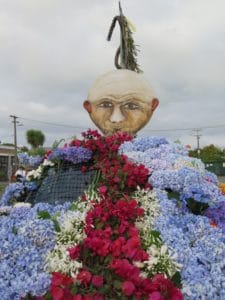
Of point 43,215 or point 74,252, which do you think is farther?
point 43,215

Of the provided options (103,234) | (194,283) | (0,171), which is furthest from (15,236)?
(0,171)

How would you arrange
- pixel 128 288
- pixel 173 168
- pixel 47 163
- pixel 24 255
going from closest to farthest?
pixel 128 288 → pixel 24 255 → pixel 173 168 → pixel 47 163

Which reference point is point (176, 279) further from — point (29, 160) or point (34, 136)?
point (34, 136)

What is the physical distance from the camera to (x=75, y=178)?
3.80 metres

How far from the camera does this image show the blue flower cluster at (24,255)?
2297 mm

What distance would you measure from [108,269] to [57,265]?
287 mm

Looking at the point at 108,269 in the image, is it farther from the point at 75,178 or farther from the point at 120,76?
the point at 120,76

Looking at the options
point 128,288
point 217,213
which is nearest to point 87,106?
point 217,213

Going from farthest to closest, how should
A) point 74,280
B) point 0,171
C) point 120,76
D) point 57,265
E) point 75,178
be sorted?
point 0,171, point 120,76, point 75,178, point 57,265, point 74,280

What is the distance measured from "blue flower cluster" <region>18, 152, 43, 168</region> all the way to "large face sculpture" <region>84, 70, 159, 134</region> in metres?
1.23

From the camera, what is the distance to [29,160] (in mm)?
4512

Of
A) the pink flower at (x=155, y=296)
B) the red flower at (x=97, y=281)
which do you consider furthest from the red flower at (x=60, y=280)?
the pink flower at (x=155, y=296)

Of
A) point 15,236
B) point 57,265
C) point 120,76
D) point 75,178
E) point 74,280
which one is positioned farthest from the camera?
point 120,76

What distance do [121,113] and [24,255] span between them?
3.14 m
